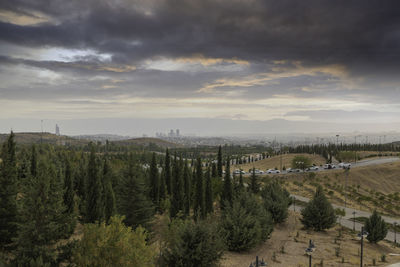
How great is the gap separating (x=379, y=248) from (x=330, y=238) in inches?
241

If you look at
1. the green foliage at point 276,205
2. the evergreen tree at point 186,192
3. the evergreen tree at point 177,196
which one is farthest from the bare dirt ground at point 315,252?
the evergreen tree at point 186,192

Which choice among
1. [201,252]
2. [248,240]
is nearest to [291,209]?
[248,240]

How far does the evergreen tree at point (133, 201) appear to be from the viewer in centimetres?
3462

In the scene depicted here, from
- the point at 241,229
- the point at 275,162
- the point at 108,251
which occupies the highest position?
the point at 108,251

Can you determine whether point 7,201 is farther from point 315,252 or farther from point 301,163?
point 301,163

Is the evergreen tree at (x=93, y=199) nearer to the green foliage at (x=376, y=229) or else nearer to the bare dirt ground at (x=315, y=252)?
the bare dirt ground at (x=315, y=252)

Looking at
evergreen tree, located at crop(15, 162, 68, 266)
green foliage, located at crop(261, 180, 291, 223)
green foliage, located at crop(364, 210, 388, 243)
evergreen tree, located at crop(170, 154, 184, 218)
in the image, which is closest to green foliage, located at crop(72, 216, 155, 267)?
evergreen tree, located at crop(15, 162, 68, 266)

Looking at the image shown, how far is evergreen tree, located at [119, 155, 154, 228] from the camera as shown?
114 feet

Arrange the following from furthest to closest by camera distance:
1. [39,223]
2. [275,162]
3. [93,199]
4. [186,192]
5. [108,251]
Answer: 1. [275,162]
2. [186,192]
3. [93,199]
4. [39,223]
5. [108,251]

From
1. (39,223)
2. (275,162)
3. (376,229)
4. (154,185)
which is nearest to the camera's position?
(39,223)

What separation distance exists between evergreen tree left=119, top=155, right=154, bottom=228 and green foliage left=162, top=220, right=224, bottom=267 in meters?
12.0

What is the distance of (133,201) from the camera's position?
34.9 m

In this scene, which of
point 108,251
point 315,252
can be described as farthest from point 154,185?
point 108,251

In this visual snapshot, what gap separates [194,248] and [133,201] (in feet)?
46.7
